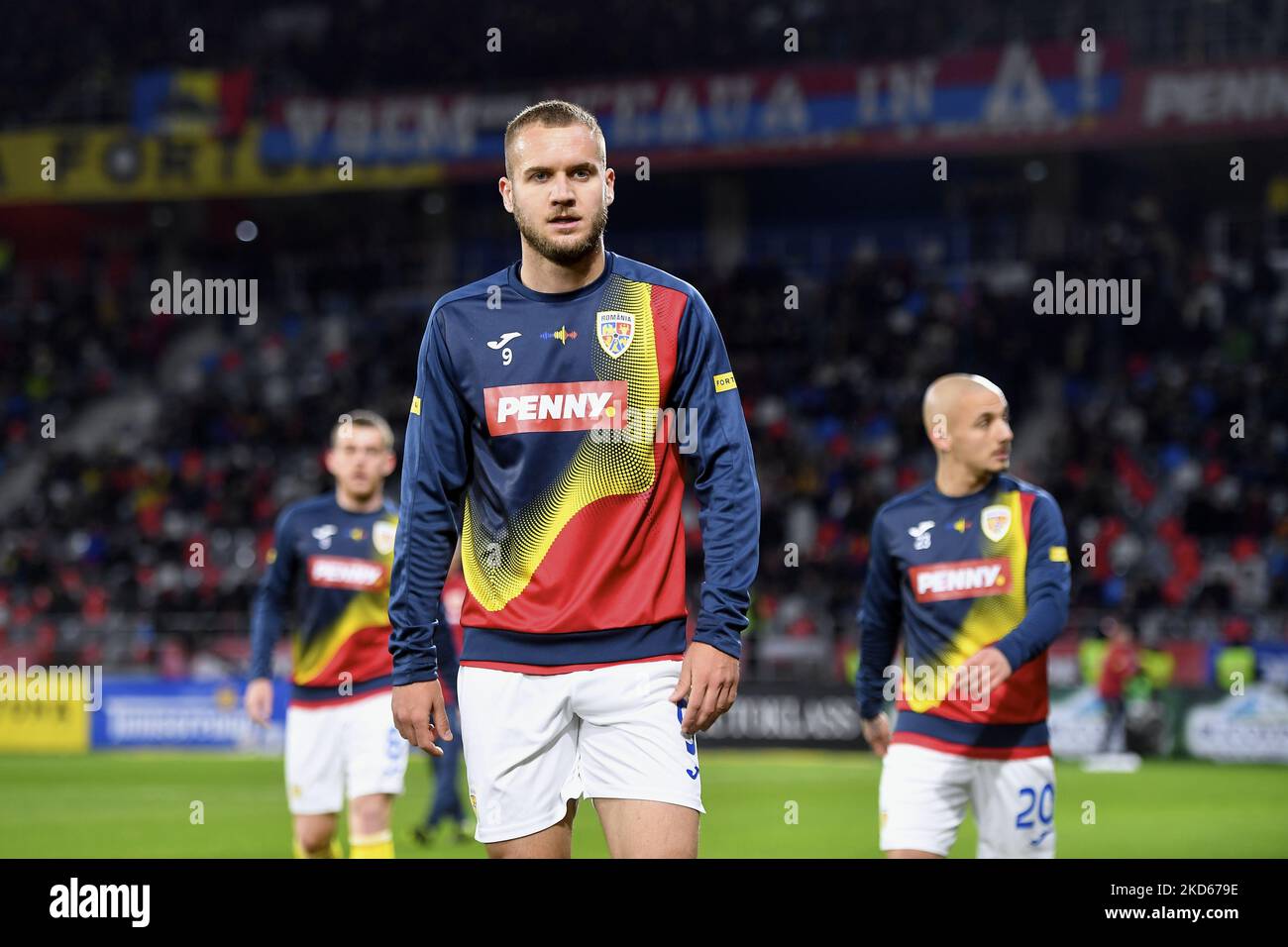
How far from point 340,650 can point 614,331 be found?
4.52m

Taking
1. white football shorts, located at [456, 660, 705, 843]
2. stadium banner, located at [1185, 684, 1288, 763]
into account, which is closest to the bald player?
white football shorts, located at [456, 660, 705, 843]

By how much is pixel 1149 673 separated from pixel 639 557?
1649cm

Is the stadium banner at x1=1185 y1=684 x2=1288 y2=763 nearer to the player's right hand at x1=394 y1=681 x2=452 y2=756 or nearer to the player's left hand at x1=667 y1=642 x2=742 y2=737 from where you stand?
the player's left hand at x1=667 y1=642 x2=742 y2=737

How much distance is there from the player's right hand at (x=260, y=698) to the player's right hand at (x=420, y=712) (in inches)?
175

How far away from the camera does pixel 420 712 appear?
179 inches

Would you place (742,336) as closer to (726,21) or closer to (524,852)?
(726,21)

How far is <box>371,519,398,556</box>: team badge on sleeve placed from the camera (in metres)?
9.05

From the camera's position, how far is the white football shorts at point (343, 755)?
27.7 feet

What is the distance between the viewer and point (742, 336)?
28.2m

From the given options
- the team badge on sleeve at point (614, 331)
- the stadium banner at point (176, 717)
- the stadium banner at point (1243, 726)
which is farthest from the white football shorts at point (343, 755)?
the stadium banner at point (176, 717)

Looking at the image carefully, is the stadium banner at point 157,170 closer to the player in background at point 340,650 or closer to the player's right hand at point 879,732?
the player in background at point 340,650

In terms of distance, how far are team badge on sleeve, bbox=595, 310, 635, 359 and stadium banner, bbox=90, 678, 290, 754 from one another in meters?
18.1

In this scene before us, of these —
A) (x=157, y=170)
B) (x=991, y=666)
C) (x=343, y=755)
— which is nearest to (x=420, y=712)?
(x=991, y=666)

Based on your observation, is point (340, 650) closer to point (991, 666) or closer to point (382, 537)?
point (382, 537)
